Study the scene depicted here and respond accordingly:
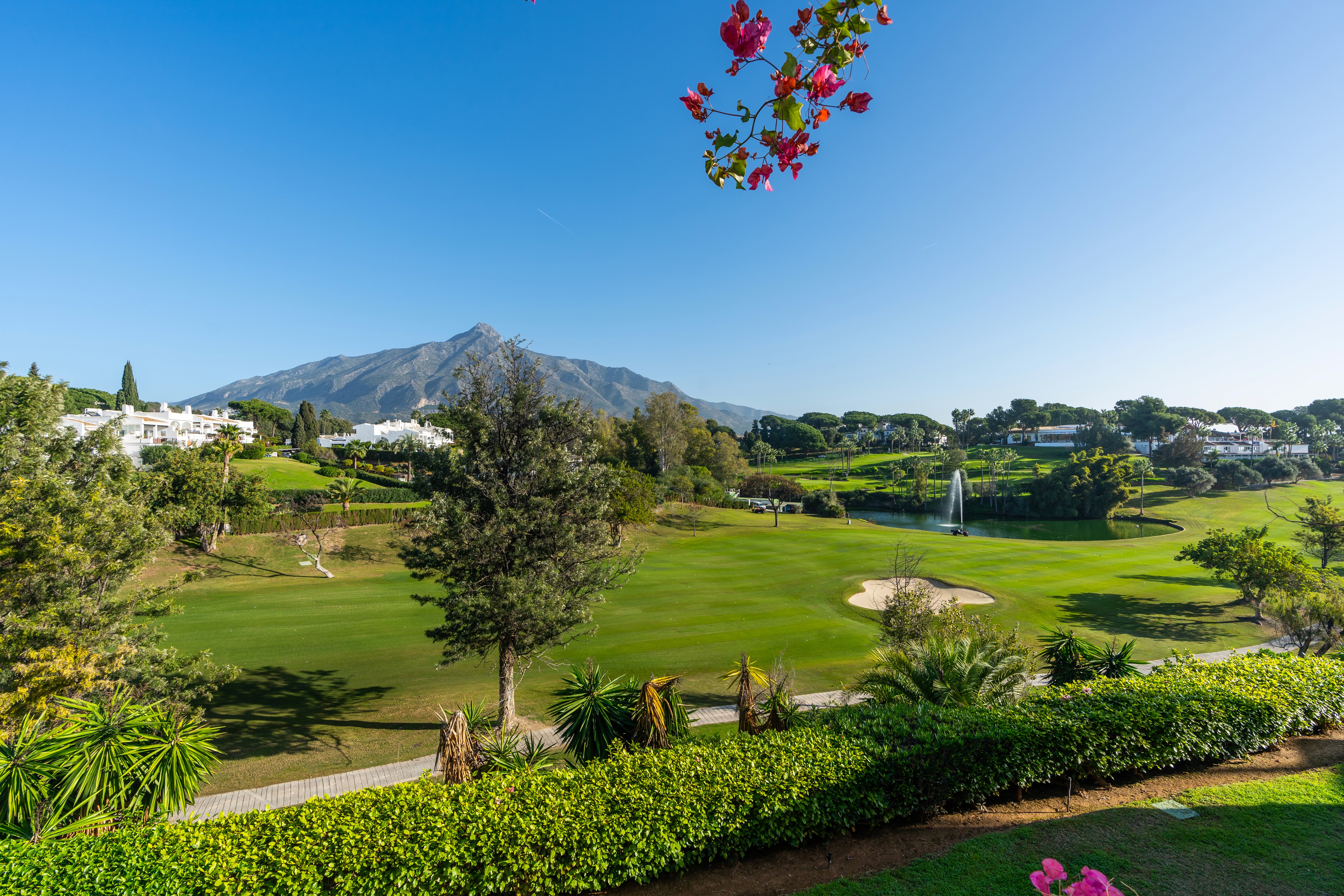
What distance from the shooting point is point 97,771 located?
768 cm

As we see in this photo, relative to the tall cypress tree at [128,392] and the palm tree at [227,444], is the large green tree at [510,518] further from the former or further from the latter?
the tall cypress tree at [128,392]

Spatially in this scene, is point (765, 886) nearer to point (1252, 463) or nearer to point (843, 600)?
point (843, 600)

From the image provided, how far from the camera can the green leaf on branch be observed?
314cm

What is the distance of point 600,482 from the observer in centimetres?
1387

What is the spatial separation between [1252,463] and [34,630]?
10916 centimetres

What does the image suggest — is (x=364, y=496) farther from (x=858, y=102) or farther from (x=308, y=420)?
(x=308, y=420)

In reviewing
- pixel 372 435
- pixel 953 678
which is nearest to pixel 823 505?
pixel 953 678

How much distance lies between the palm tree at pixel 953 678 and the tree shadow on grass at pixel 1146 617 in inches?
611

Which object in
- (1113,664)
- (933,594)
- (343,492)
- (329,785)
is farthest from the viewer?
(343,492)

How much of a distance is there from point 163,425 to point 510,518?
4072 inches

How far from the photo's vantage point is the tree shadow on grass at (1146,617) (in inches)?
869

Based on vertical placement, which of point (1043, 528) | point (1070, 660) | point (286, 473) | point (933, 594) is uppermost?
point (286, 473)

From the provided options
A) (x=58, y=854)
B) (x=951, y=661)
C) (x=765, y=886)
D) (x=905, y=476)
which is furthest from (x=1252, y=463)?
(x=58, y=854)

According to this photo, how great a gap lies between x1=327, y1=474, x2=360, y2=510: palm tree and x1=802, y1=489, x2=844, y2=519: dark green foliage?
47.5 metres
